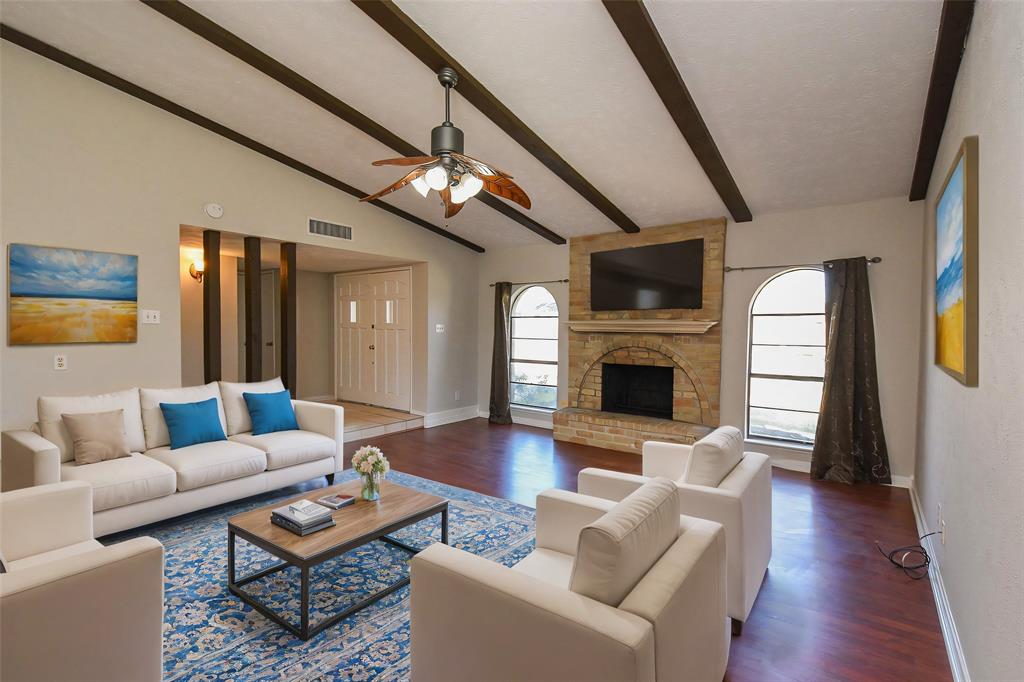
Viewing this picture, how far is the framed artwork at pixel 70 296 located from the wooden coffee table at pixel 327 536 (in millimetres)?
2530

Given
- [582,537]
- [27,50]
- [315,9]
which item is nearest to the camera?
[582,537]

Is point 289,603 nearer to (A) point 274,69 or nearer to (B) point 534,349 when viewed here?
(A) point 274,69

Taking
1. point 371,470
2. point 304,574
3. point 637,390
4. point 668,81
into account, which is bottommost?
point 304,574

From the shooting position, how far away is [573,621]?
133cm

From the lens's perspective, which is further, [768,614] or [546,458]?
[546,458]

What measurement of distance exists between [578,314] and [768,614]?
4.38m

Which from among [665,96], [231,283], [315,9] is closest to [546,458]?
[665,96]

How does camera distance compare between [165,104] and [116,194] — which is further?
[165,104]

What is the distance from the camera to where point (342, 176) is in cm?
545

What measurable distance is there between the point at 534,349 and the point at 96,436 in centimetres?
499

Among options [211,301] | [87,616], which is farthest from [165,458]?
[87,616]

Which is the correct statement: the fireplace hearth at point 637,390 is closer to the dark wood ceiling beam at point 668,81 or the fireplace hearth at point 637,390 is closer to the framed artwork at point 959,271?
the dark wood ceiling beam at point 668,81

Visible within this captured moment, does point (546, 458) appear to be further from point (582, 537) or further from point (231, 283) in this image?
point (231, 283)

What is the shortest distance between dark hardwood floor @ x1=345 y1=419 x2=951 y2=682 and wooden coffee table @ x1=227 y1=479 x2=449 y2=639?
4.39 ft
